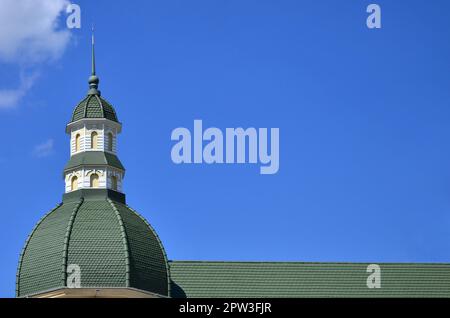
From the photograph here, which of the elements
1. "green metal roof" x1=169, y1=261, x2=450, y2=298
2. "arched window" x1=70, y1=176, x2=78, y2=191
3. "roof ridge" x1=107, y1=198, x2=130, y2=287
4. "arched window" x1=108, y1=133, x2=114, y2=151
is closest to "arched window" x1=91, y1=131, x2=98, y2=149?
"arched window" x1=108, y1=133, x2=114, y2=151

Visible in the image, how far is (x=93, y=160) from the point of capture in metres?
106

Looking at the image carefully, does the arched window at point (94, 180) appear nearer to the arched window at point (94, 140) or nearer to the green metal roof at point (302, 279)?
the arched window at point (94, 140)

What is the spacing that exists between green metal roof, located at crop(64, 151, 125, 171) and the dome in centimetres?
263

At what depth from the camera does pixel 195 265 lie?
351 feet

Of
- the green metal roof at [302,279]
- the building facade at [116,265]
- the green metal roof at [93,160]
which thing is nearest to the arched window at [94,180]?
the building facade at [116,265]

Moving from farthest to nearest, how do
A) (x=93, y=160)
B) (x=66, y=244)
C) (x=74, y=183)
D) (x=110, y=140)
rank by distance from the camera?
(x=110, y=140) < (x=93, y=160) < (x=74, y=183) < (x=66, y=244)

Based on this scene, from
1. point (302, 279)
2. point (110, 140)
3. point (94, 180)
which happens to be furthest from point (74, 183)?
point (302, 279)

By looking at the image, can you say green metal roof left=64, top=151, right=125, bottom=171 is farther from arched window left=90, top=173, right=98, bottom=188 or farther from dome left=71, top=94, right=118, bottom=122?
dome left=71, top=94, right=118, bottom=122

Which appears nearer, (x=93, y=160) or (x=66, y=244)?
(x=66, y=244)

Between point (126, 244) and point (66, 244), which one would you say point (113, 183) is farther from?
point (66, 244)

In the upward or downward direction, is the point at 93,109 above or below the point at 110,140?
above

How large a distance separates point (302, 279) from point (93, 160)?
1651 cm

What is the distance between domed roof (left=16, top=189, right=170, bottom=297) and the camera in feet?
317
